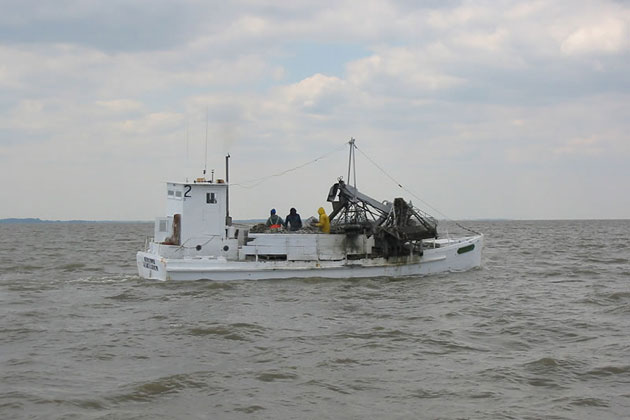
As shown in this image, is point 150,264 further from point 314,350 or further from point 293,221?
point 314,350

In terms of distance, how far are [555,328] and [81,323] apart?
1106 cm

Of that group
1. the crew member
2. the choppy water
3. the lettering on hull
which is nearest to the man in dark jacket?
the crew member

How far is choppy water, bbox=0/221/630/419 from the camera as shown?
9.59 m

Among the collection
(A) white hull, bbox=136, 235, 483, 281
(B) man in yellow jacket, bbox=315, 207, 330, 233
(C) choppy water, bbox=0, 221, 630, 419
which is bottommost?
(C) choppy water, bbox=0, 221, 630, 419

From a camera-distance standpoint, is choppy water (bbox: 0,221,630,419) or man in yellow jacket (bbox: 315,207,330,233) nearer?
choppy water (bbox: 0,221,630,419)

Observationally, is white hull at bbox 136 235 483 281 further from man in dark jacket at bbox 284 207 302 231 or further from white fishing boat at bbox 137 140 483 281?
man in dark jacket at bbox 284 207 302 231

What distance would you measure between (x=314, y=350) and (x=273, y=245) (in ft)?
30.5

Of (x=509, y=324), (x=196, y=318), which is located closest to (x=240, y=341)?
(x=196, y=318)

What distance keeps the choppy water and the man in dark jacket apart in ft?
7.77

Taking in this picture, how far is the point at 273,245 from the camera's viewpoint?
21750mm

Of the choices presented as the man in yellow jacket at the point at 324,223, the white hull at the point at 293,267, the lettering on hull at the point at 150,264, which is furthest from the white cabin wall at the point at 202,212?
the man in yellow jacket at the point at 324,223

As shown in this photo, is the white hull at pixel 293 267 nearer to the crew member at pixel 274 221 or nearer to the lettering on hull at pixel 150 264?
the lettering on hull at pixel 150 264

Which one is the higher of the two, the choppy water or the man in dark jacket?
the man in dark jacket

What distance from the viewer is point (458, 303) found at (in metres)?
18.3
